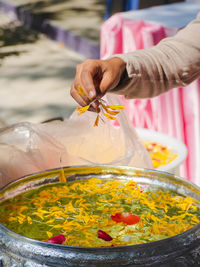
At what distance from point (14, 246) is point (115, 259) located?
23 cm

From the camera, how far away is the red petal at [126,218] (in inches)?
46.3

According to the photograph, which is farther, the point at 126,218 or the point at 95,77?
the point at 95,77

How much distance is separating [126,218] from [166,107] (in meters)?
2.15

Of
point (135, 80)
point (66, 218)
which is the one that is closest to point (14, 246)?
point (66, 218)

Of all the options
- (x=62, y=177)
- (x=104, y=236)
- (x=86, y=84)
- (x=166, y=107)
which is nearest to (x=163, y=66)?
(x=86, y=84)

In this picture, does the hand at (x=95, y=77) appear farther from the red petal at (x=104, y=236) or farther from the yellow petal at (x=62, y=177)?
the red petal at (x=104, y=236)

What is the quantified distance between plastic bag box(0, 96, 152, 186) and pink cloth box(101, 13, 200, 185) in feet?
3.99

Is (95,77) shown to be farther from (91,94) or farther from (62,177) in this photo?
(62,177)

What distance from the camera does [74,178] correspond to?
146 cm

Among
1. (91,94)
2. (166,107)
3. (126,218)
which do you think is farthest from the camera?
(166,107)

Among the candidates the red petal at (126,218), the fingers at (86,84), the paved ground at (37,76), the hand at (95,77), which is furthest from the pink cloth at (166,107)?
the red petal at (126,218)

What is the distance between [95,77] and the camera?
1441mm

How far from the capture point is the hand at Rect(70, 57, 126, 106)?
4.38ft

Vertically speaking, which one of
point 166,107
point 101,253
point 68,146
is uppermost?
point 101,253
